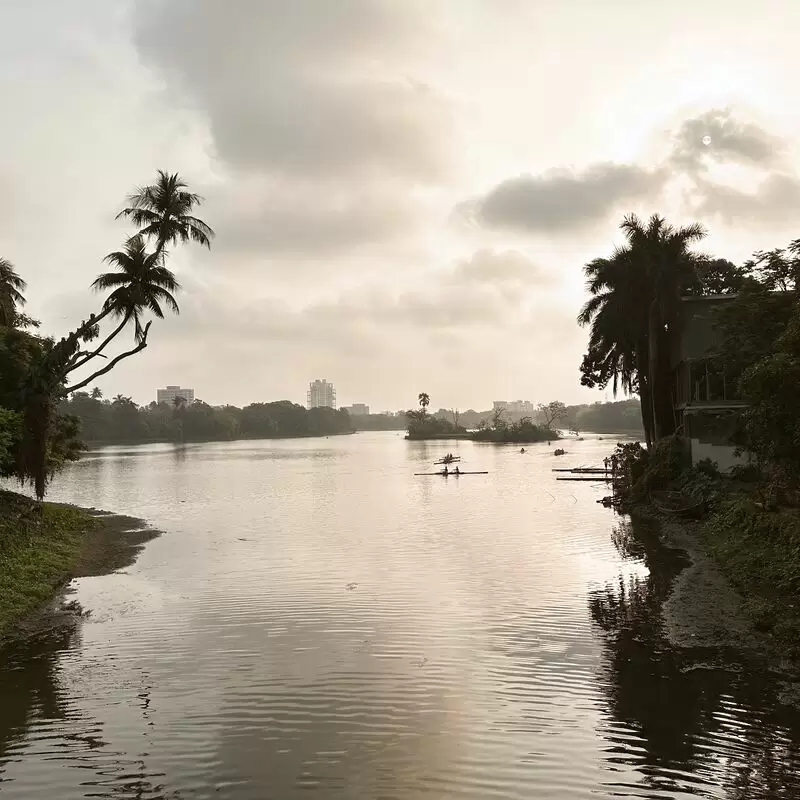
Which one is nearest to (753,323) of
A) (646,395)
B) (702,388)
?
(702,388)

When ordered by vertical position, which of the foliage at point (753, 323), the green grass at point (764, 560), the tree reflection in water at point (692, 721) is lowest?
the tree reflection in water at point (692, 721)

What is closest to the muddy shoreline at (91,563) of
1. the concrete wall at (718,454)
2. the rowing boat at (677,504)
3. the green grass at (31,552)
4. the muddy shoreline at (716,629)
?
the green grass at (31,552)

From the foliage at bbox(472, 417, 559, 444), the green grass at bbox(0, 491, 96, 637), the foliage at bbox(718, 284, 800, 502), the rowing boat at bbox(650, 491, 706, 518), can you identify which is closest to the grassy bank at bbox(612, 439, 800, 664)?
the rowing boat at bbox(650, 491, 706, 518)

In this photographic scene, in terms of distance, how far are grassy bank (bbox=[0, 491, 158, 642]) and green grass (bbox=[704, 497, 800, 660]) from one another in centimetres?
2015

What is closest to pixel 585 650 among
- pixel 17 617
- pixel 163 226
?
pixel 17 617

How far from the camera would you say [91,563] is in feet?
102

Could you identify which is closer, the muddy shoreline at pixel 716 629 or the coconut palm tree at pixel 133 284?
the muddy shoreline at pixel 716 629

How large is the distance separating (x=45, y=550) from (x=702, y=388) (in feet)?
130

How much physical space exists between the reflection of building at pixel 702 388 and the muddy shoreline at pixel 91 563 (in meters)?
32.8

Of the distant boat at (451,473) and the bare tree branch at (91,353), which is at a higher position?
the bare tree branch at (91,353)

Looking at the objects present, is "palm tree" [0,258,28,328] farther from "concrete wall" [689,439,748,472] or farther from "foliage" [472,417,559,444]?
"foliage" [472,417,559,444]

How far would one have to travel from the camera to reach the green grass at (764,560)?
1900 centimetres

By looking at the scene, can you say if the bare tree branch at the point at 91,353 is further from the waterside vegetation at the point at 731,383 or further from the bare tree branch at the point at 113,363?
the waterside vegetation at the point at 731,383

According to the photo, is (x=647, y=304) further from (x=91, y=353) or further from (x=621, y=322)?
(x=91, y=353)
